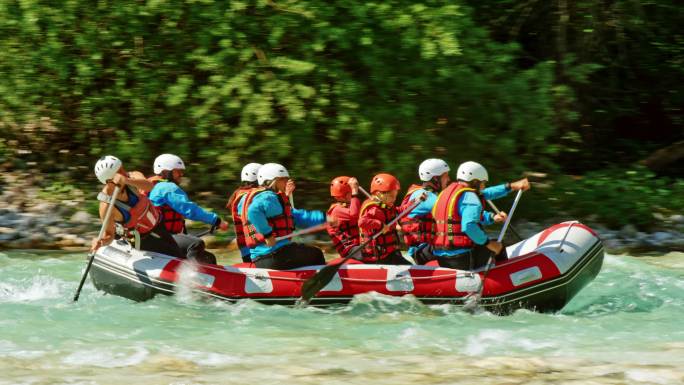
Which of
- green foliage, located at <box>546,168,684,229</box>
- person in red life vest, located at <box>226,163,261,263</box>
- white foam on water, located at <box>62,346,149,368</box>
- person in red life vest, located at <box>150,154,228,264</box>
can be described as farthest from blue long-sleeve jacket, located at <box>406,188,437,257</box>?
green foliage, located at <box>546,168,684,229</box>

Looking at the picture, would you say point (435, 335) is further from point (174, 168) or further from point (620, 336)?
point (174, 168)

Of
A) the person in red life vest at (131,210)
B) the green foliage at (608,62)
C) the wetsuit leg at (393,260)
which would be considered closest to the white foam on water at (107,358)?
the person in red life vest at (131,210)

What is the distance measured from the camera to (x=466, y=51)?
12750mm

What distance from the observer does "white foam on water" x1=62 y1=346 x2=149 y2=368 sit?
7562 mm

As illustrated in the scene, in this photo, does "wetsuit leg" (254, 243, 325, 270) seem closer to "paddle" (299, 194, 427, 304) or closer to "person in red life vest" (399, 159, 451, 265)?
"paddle" (299, 194, 427, 304)

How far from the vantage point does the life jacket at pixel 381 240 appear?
906 cm

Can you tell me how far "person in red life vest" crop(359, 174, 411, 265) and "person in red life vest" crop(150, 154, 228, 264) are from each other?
1506 mm

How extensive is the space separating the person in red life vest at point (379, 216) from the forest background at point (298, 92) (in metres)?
3.46

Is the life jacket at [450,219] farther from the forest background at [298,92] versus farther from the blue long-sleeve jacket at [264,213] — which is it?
the forest background at [298,92]

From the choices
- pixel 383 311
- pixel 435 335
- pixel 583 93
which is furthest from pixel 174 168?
pixel 583 93

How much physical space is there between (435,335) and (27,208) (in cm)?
752

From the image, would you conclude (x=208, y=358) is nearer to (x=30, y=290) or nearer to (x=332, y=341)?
(x=332, y=341)

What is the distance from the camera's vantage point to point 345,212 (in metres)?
9.22

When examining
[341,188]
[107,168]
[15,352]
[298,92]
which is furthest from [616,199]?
[15,352]
